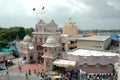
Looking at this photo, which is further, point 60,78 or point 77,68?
point 77,68

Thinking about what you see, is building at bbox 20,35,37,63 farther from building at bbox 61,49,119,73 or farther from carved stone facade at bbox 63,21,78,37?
carved stone facade at bbox 63,21,78,37

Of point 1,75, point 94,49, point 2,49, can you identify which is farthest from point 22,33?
point 1,75

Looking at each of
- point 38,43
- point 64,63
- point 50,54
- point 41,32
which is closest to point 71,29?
point 41,32

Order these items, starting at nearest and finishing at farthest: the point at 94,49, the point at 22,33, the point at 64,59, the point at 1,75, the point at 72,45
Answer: the point at 1,75
the point at 64,59
the point at 94,49
the point at 72,45
the point at 22,33

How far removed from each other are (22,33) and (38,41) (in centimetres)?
3749

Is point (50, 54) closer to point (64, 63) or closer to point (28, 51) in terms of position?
point (64, 63)

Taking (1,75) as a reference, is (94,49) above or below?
above

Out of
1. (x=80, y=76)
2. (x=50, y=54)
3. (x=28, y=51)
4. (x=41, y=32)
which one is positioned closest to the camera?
(x=80, y=76)

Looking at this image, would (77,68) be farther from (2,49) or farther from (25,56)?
(2,49)

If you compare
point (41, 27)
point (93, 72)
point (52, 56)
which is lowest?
point (93, 72)

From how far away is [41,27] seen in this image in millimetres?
43750

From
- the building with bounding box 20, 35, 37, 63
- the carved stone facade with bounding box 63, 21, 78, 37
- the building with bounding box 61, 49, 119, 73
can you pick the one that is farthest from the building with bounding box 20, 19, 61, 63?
the carved stone facade with bounding box 63, 21, 78, 37

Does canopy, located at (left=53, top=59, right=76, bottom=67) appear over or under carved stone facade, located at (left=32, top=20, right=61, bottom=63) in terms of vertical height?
under

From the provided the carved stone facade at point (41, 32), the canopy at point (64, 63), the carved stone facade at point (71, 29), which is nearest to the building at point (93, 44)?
the carved stone facade at point (41, 32)
